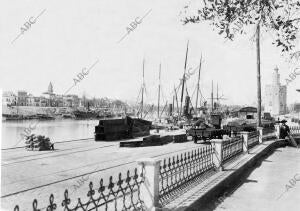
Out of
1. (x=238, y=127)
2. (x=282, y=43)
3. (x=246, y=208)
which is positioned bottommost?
(x=246, y=208)

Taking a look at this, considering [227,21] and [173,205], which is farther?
[227,21]

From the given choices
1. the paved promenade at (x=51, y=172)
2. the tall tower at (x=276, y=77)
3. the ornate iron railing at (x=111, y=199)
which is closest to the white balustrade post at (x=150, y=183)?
the ornate iron railing at (x=111, y=199)

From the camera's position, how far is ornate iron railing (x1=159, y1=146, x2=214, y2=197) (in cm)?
655

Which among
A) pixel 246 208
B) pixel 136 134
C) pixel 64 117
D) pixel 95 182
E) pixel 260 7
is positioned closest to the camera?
pixel 260 7

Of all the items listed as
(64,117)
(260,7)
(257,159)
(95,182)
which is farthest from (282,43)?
(64,117)

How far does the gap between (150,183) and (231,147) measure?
24.9 feet

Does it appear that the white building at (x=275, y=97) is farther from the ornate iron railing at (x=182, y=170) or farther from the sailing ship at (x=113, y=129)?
the ornate iron railing at (x=182, y=170)

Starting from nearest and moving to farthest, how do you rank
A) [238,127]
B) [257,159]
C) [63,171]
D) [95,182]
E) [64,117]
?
[95,182], [63,171], [257,159], [238,127], [64,117]

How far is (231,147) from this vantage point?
492 inches

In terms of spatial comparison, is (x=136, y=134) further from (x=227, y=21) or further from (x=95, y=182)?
(x=227, y=21)

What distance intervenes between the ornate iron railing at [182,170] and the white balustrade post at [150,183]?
57cm

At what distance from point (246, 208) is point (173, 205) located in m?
2.25

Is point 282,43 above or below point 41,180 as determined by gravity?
above

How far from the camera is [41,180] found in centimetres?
1005
